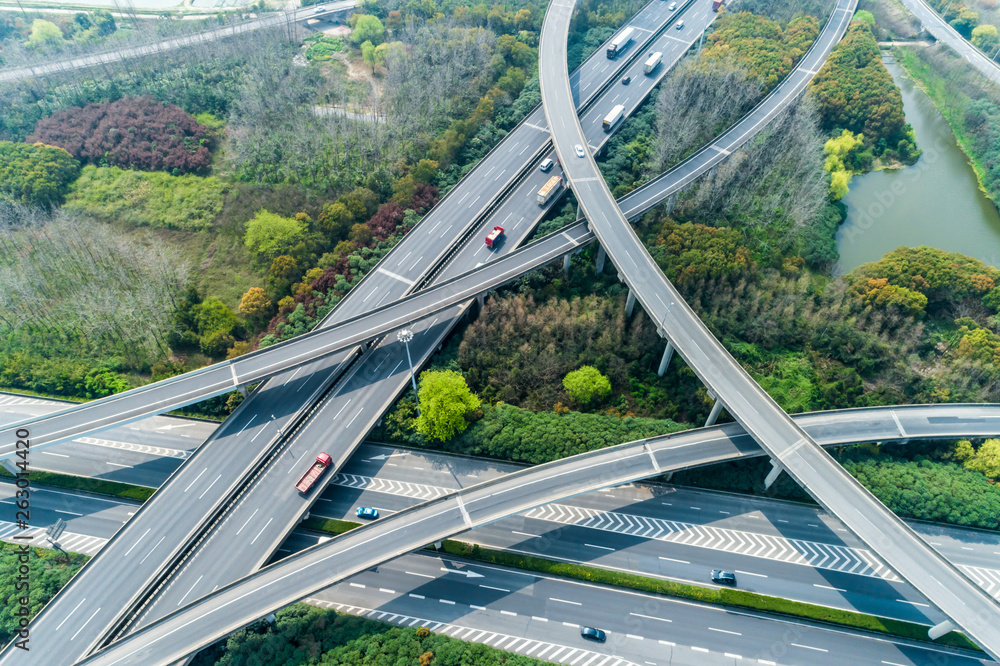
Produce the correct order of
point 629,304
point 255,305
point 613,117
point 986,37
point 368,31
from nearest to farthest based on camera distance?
point 629,304, point 255,305, point 613,117, point 986,37, point 368,31

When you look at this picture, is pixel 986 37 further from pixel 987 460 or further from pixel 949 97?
pixel 987 460

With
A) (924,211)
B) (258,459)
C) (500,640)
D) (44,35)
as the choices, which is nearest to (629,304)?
(500,640)

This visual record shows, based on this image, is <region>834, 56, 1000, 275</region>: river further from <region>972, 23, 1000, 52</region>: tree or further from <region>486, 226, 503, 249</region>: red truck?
<region>486, 226, 503, 249</region>: red truck

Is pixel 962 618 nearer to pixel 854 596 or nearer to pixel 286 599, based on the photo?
pixel 854 596

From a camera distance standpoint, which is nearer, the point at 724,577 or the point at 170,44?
the point at 724,577

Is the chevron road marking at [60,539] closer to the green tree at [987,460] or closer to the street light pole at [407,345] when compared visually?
the street light pole at [407,345]

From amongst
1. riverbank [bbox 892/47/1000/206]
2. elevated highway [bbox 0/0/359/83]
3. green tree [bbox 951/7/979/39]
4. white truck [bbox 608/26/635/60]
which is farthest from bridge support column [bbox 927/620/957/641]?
elevated highway [bbox 0/0/359/83]
